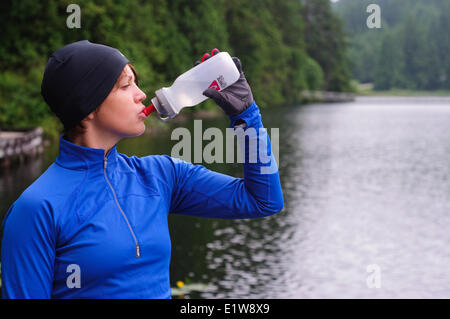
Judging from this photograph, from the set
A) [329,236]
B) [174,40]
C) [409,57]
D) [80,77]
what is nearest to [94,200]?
[80,77]

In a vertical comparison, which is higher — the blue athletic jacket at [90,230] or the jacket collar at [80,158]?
the jacket collar at [80,158]

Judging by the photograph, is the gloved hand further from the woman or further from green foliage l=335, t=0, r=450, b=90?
green foliage l=335, t=0, r=450, b=90

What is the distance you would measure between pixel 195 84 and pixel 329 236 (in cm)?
1416

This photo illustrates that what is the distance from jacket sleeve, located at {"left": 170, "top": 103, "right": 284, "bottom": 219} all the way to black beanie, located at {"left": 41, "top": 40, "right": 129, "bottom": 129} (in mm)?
407

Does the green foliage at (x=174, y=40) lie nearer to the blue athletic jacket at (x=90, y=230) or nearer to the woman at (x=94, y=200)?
the woman at (x=94, y=200)

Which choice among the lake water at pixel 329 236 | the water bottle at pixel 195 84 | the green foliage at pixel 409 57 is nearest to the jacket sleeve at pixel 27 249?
the water bottle at pixel 195 84

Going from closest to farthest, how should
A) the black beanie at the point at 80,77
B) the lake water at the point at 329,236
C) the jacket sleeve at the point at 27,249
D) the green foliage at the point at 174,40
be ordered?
the jacket sleeve at the point at 27,249 < the black beanie at the point at 80,77 < the lake water at the point at 329,236 < the green foliage at the point at 174,40

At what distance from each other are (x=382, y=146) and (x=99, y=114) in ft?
116

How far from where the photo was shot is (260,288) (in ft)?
38.9

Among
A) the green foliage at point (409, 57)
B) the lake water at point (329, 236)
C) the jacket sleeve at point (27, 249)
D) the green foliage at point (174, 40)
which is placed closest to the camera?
the jacket sleeve at point (27, 249)

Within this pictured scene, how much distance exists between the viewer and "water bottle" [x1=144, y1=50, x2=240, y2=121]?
220 centimetres

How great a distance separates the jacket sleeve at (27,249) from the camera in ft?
6.16
